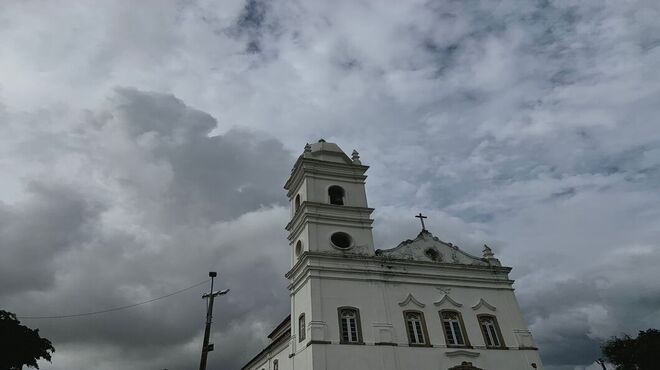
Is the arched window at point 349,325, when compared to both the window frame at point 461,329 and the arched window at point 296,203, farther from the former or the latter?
the arched window at point 296,203

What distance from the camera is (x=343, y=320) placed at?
914 inches

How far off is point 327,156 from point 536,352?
16699 mm

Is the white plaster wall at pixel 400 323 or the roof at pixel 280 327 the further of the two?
the roof at pixel 280 327

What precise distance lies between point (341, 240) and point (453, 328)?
25.5 feet

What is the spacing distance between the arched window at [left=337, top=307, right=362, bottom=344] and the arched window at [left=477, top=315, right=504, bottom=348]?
23.8 feet

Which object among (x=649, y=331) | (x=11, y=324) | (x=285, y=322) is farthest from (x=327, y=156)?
(x=649, y=331)

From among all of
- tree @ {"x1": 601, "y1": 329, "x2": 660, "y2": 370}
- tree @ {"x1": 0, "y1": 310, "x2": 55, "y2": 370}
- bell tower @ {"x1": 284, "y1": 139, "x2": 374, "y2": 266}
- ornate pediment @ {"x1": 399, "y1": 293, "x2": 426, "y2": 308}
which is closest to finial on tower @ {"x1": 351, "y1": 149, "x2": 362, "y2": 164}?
bell tower @ {"x1": 284, "y1": 139, "x2": 374, "y2": 266}

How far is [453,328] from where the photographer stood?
2475 cm

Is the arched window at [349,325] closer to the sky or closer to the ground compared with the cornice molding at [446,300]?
closer to the ground

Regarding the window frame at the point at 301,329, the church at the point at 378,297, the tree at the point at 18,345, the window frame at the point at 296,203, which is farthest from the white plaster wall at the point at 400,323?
the tree at the point at 18,345

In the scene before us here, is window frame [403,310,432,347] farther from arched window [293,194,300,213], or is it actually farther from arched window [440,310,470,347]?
arched window [293,194,300,213]

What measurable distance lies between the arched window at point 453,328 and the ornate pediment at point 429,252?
3.25m

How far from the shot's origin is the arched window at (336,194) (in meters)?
28.5

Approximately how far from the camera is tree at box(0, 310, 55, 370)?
23.7 m
